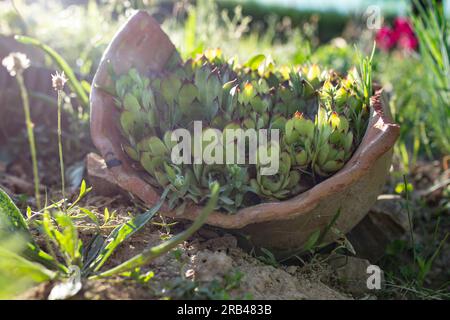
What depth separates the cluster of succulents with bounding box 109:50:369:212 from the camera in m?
1.61

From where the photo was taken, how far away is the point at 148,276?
139 cm

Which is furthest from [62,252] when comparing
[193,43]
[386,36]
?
[386,36]

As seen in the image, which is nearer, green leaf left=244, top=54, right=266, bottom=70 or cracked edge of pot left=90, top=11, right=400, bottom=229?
cracked edge of pot left=90, top=11, right=400, bottom=229

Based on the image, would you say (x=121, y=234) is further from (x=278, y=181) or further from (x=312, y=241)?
(x=312, y=241)

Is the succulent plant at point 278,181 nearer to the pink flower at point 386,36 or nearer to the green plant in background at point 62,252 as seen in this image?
the green plant in background at point 62,252

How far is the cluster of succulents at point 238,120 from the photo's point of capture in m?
1.61

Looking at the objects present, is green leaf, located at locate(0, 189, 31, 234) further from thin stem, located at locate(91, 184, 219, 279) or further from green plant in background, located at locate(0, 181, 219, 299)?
thin stem, located at locate(91, 184, 219, 279)

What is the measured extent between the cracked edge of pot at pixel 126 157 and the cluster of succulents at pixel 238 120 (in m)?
0.04

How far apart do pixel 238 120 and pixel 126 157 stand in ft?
1.33

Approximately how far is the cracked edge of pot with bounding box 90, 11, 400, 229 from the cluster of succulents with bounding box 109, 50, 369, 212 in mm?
39

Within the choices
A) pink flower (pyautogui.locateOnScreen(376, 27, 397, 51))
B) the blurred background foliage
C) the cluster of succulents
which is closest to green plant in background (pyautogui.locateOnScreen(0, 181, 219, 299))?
the cluster of succulents

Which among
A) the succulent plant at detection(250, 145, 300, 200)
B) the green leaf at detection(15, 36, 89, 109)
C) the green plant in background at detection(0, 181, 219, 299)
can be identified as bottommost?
the green plant in background at detection(0, 181, 219, 299)

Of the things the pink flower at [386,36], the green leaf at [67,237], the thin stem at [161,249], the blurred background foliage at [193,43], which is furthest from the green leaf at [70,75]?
the pink flower at [386,36]

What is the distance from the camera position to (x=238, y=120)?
1657 mm
